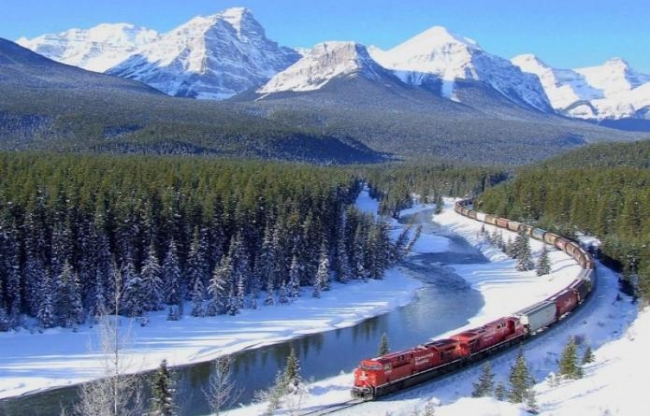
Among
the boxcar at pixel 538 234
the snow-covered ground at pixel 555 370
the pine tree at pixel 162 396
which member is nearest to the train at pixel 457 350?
the snow-covered ground at pixel 555 370

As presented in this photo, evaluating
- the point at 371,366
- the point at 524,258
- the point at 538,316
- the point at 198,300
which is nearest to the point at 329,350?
the point at 371,366

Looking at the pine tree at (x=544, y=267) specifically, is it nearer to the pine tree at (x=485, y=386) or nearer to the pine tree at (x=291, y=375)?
the pine tree at (x=485, y=386)

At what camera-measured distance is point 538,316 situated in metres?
62.6

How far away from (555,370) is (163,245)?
45950 mm

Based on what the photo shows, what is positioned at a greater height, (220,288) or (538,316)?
(538,316)

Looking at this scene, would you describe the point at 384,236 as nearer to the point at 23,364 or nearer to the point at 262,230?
the point at 262,230

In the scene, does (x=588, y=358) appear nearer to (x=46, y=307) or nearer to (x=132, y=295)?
(x=132, y=295)

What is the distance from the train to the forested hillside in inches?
629

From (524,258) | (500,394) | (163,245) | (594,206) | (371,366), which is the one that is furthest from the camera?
(594,206)

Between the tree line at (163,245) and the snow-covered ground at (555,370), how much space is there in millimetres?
22624

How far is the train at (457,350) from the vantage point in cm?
4634


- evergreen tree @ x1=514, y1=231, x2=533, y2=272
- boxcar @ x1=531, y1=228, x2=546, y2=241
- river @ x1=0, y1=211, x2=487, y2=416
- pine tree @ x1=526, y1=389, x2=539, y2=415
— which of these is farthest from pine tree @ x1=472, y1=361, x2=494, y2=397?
boxcar @ x1=531, y1=228, x2=546, y2=241

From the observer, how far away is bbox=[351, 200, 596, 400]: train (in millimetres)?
46344

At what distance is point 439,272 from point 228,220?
122 feet
